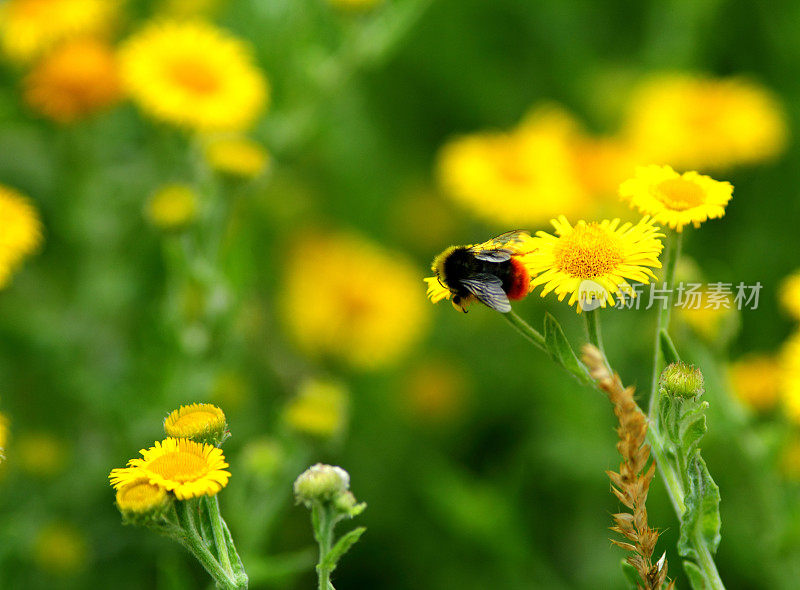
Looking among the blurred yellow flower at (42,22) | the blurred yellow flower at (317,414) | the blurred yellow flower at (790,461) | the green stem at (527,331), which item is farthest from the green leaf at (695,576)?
the blurred yellow flower at (42,22)

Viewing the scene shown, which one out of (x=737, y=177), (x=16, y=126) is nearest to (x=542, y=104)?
(x=737, y=177)

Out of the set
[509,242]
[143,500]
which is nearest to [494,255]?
[509,242]

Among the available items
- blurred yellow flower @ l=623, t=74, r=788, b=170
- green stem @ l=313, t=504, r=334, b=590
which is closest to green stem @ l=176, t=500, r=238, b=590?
green stem @ l=313, t=504, r=334, b=590

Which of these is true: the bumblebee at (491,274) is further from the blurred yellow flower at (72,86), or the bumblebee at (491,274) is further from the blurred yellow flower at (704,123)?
the blurred yellow flower at (704,123)

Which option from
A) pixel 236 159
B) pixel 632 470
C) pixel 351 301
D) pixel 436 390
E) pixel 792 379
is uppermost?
pixel 236 159

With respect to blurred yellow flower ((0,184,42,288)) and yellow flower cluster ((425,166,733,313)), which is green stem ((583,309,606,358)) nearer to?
yellow flower cluster ((425,166,733,313))

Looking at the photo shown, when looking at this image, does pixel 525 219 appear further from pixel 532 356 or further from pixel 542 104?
pixel 542 104

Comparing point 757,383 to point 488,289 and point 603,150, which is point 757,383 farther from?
point 488,289
